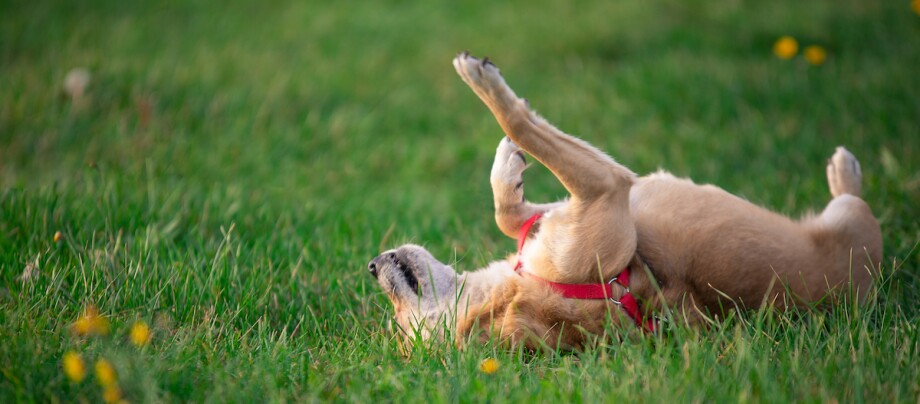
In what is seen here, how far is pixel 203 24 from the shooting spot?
23.2 ft

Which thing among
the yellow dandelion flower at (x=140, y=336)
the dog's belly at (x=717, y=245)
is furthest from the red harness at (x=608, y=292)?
the yellow dandelion flower at (x=140, y=336)

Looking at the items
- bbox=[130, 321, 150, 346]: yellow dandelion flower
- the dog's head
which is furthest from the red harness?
bbox=[130, 321, 150, 346]: yellow dandelion flower

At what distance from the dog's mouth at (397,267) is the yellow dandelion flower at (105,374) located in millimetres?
982

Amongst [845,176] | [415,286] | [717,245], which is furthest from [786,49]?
[415,286]

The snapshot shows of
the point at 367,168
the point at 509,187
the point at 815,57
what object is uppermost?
the point at 815,57

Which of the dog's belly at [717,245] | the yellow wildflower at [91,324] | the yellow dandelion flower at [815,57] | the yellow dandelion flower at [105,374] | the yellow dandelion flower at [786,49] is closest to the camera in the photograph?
the yellow dandelion flower at [105,374]

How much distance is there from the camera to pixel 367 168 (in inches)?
187

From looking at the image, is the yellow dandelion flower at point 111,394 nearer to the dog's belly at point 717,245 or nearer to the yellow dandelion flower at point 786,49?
the dog's belly at point 717,245

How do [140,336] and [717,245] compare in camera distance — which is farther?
[717,245]

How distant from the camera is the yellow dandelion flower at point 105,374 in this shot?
1.78m

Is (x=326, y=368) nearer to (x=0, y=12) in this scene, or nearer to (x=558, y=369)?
(x=558, y=369)

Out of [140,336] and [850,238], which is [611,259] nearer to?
[850,238]

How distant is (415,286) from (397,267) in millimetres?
92

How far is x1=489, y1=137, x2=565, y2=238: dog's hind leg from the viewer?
9.89 ft
